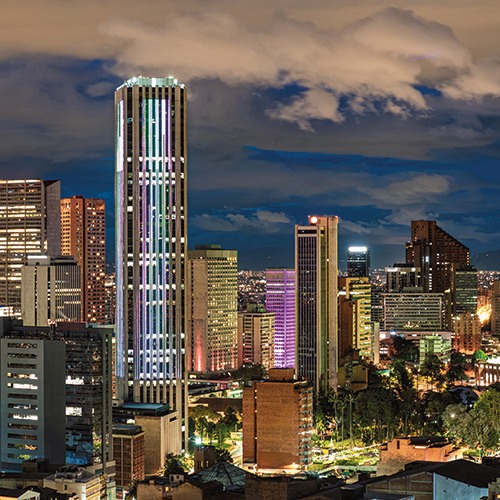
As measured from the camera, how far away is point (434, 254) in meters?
101

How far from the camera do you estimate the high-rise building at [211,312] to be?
71.9 metres

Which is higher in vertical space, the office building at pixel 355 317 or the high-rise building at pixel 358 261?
the high-rise building at pixel 358 261

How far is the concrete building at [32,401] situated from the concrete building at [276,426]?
810 centimetres

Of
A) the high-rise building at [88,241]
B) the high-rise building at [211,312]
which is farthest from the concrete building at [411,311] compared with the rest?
the high-rise building at [88,241]

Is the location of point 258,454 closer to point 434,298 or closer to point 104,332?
point 104,332

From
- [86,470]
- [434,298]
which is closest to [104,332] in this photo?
[86,470]

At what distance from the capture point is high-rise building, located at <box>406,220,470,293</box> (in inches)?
3905

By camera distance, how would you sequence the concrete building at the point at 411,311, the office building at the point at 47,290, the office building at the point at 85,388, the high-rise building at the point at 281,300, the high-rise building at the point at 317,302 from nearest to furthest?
1. the office building at the point at 85,388
2. the high-rise building at the point at 317,302
3. the office building at the point at 47,290
4. the high-rise building at the point at 281,300
5. the concrete building at the point at 411,311

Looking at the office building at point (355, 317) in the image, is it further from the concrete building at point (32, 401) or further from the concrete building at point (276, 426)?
the concrete building at point (32, 401)

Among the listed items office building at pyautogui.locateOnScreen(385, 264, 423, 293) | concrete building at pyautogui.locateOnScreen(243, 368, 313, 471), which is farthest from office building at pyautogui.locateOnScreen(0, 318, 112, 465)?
office building at pyautogui.locateOnScreen(385, 264, 423, 293)

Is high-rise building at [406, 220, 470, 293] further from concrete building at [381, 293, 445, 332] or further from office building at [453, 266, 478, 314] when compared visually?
concrete building at [381, 293, 445, 332]

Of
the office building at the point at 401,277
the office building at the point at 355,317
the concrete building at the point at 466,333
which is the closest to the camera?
the office building at the point at 355,317

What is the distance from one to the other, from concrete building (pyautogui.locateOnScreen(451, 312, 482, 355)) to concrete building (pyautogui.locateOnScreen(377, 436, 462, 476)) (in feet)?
181

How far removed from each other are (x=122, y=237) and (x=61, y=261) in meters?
14.5
